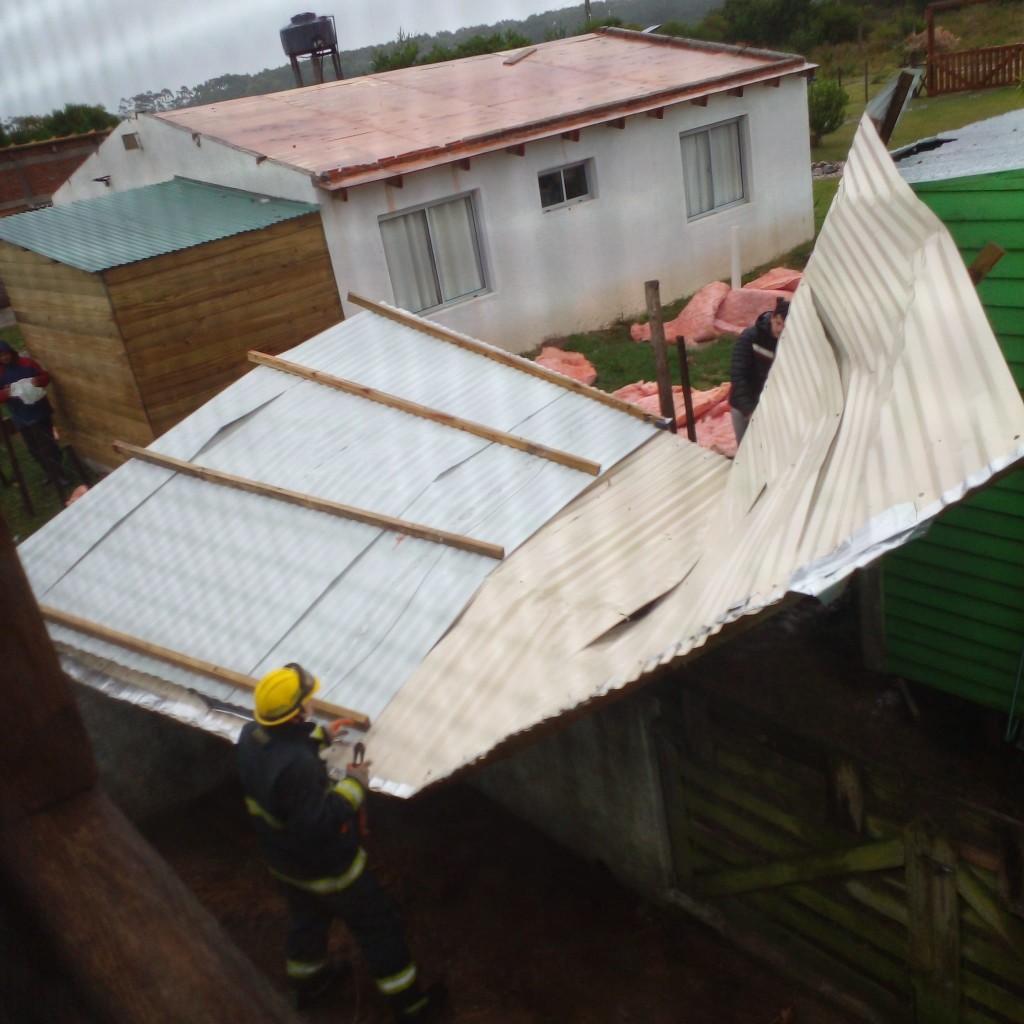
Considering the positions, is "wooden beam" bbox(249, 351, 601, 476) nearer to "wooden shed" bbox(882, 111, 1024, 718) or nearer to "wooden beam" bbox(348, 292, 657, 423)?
"wooden beam" bbox(348, 292, 657, 423)

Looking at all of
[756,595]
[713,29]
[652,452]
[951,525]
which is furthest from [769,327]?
[713,29]

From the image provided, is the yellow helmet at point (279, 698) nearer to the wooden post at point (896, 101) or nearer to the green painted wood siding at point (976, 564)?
the green painted wood siding at point (976, 564)

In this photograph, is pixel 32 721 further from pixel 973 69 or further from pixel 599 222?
pixel 973 69

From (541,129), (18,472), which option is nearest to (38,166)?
(18,472)

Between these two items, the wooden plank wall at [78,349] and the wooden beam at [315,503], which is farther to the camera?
the wooden plank wall at [78,349]

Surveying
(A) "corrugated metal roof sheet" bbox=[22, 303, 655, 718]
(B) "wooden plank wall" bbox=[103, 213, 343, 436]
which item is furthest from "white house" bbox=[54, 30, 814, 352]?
(A) "corrugated metal roof sheet" bbox=[22, 303, 655, 718]

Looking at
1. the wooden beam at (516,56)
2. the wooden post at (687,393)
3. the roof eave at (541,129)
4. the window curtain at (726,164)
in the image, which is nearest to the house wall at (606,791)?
the wooden post at (687,393)

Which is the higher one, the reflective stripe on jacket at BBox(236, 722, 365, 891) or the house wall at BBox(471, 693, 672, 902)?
the reflective stripe on jacket at BBox(236, 722, 365, 891)
